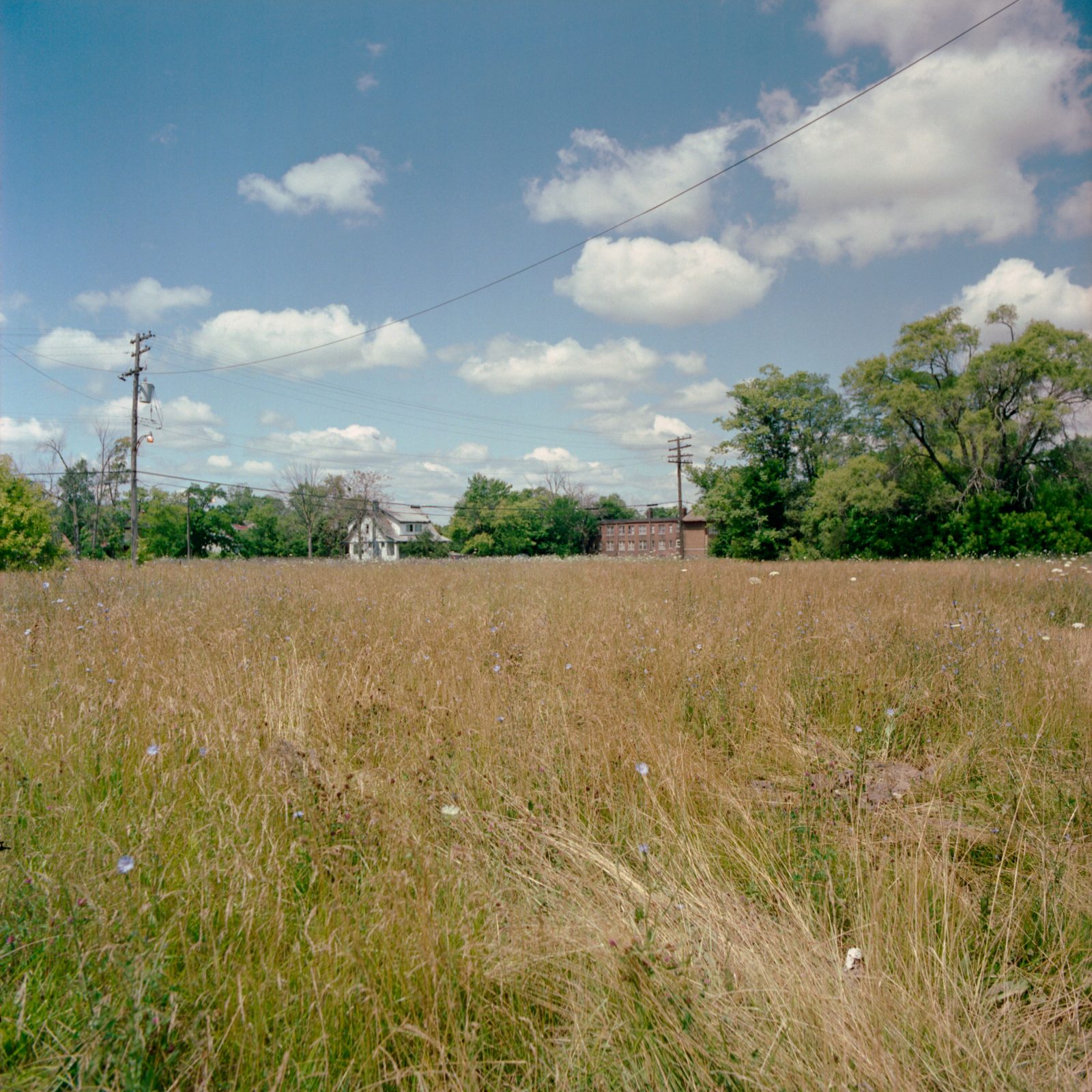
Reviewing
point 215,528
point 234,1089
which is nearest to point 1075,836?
point 234,1089

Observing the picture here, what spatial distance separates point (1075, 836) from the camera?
2.54m

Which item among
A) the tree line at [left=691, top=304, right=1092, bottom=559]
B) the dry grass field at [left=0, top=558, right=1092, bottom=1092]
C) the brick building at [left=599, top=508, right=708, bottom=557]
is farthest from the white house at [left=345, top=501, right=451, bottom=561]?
the dry grass field at [left=0, top=558, right=1092, bottom=1092]

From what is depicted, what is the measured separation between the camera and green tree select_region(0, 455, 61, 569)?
13.9m

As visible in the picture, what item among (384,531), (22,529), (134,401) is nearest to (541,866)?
(22,529)

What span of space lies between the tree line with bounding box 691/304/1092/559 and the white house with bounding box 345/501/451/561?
127 feet

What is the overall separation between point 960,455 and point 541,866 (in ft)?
112

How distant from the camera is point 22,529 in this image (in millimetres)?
14172

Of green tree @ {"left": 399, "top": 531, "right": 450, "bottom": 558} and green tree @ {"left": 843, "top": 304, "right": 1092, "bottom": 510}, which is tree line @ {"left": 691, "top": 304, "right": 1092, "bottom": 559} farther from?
green tree @ {"left": 399, "top": 531, "right": 450, "bottom": 558}

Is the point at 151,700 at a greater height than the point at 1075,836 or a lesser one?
greater

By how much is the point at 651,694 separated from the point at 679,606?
11.4 ft

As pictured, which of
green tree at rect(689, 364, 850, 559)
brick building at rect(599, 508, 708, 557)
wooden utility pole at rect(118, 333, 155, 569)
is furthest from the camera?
brick building at rect(599, 508, 708, 557)

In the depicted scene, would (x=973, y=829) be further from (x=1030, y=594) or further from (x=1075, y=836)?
(x=1030, y=594)

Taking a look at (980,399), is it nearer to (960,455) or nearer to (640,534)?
(960,455)

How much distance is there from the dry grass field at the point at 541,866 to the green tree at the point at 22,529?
11979 mm
